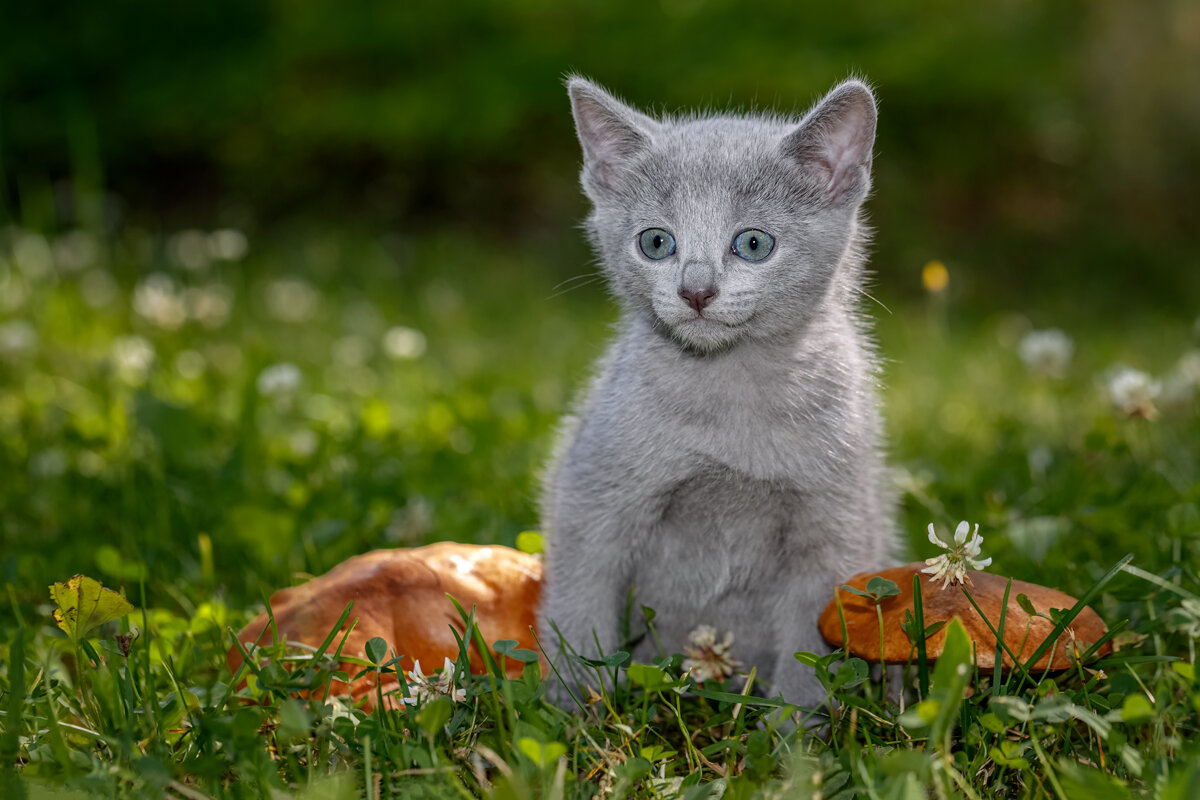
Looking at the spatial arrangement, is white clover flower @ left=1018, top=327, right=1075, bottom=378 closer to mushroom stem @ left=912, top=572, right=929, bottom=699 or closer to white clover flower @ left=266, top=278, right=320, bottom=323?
mushroom stem @ left=912, top=572, right=929, bottom=699

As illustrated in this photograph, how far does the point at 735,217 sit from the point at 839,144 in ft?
0.99

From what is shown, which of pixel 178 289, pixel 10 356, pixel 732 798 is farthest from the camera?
pixel 178 289

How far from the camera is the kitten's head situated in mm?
2129

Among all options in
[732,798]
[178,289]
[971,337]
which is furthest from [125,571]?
[971,337]

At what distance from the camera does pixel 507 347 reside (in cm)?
544

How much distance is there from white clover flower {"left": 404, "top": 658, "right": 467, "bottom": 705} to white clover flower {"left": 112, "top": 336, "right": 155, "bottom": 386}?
7.99 ft

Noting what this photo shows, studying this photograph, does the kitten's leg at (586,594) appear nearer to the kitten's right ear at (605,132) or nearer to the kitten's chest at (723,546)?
the kitten's chest at (723,546)

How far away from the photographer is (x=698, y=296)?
208 cm

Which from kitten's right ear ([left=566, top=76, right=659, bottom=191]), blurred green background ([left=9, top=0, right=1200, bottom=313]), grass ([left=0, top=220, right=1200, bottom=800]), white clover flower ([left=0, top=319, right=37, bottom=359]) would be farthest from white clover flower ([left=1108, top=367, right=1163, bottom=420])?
blurred green background ([left=9, top=0, right=1200, bottom=313])

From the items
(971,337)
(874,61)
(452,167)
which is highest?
(874,61)

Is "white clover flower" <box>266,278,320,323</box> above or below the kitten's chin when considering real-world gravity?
below

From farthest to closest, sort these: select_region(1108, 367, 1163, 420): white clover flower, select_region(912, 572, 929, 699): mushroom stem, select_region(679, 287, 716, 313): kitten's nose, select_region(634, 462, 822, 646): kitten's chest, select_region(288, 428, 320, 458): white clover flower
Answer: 1. select_region(288, 428, 320, 458): white clover flower
2. select_region(1108, 367, 1163, 420): white clover flower
3. select_region(634, 462, 822, 646): kitten's chest
4. select_region(679, 287, 716, 313): kitten's nose
5. select_region(912, 572, 929, 699): mushroom stem

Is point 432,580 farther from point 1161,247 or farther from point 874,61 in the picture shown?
point 1161,247

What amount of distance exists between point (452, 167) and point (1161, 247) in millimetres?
5360
